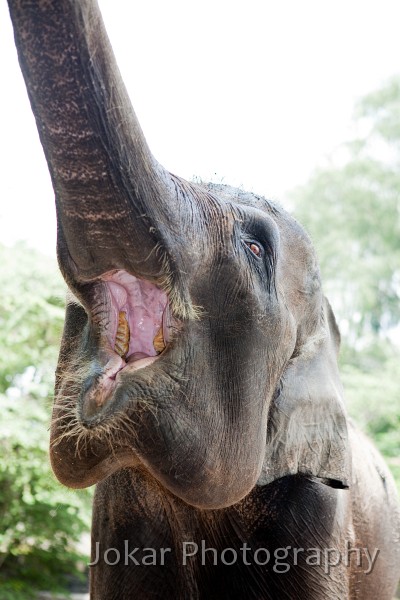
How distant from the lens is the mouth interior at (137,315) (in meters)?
1.69

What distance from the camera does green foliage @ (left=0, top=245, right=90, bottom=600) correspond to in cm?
635

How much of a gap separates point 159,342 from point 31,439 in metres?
4.68

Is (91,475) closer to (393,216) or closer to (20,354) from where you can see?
(20,354)

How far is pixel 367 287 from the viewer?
1944 cm

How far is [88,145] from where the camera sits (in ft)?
4.63

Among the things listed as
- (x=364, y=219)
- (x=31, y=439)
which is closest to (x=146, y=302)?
(x=31, y=439)

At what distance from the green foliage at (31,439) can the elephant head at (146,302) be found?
4489mm

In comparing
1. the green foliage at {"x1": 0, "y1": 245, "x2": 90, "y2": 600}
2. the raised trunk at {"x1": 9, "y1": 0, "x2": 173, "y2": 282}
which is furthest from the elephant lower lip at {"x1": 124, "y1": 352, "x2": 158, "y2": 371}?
the green foliage at {"x1": 0, "y1": 245, "x2": 90, "y2": 600}

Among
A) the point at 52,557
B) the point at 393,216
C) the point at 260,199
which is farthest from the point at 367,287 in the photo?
the point at 260,199

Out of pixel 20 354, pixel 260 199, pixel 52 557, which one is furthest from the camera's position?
pixel 52 557

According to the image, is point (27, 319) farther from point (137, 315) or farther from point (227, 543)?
point (137, 315)

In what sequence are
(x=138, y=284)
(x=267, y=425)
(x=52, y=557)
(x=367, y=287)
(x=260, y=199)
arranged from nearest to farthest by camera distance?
(x=138, y=284)
(x=267, y=425)
(x=260, y=199)
(x=52, y=557)
(x=367, y=287)

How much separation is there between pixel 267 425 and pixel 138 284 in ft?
2.05

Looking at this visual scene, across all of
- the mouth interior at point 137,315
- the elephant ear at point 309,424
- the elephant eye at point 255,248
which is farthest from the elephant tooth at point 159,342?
the elephant ear at point 309,424
